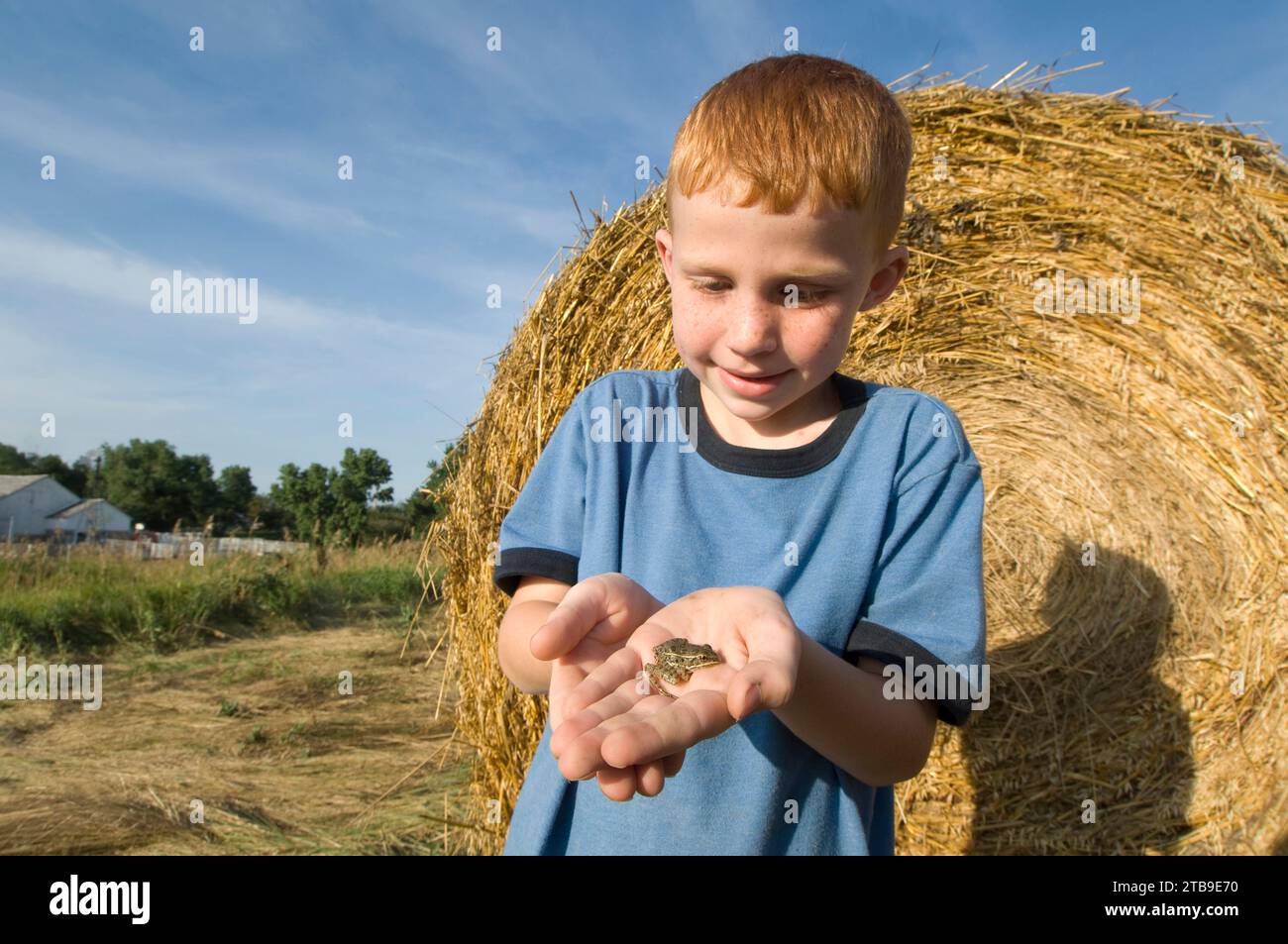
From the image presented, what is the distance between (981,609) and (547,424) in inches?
89.0

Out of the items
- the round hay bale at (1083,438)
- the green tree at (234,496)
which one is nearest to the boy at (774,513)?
the round hay bale at (1083,438)

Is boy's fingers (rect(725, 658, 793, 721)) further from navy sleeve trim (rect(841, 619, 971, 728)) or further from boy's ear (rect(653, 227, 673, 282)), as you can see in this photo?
boy's ear (rect(653, 227, 673, 282))

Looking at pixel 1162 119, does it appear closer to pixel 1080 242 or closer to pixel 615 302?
pixel 1080 242

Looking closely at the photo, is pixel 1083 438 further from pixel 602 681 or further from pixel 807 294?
pixel 602 681

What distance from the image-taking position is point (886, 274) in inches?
64.5

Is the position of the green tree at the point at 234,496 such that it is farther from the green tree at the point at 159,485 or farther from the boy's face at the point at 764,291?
the boy's face at the point at 764,291

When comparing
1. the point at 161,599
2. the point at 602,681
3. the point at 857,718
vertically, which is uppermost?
the point at 602,681

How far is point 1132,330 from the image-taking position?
11.5 feet

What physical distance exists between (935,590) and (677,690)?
1.84ft

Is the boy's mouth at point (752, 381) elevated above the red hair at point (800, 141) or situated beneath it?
situated beneath

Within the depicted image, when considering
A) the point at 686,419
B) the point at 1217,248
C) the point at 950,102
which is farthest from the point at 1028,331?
the point at 686,419

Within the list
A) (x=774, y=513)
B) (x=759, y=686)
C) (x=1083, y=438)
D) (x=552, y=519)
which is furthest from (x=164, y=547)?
(x=759, y=686)

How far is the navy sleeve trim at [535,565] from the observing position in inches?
63.9

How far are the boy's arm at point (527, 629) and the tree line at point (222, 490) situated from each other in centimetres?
2516
